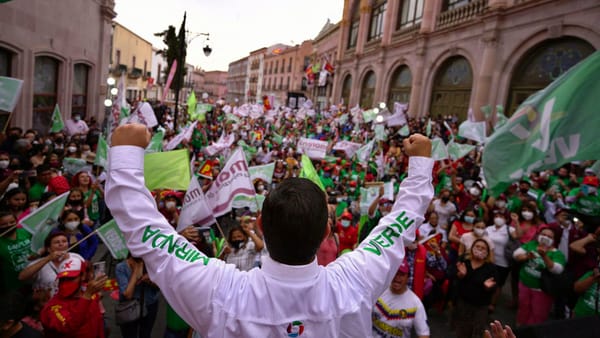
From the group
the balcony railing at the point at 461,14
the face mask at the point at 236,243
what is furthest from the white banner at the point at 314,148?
the balcony railing at the point at 461,14

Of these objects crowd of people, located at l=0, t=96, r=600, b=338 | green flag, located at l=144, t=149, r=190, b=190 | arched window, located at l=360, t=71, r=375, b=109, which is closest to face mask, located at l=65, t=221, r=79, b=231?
crowd of people, located at l=0, t=96, r=600, b=338

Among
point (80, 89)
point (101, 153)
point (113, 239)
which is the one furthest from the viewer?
point (80, 89)

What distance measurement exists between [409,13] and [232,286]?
1070 inches

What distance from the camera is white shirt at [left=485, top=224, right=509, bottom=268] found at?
5.64m

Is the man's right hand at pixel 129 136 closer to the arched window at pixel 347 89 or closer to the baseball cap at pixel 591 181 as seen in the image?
the baseball cap at pixel 591 181

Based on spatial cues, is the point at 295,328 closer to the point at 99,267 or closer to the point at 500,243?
the point at 99,267

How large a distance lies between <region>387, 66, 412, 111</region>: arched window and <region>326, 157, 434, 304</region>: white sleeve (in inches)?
911

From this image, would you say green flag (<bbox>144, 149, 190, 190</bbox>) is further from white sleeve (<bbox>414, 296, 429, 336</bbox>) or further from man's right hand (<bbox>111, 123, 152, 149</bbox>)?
man's right hand (<bbox>111, 123, 152, 149</bbox>)

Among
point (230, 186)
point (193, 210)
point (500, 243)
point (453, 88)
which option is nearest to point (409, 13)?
point (453, 88)

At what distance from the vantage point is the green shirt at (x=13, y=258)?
145 inches

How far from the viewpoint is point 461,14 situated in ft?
60.7

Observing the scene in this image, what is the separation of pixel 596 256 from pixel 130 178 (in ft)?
18.9

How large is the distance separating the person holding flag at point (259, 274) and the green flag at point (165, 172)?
3362 millimetres

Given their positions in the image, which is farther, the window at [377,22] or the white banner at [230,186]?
the window at [377,22]
